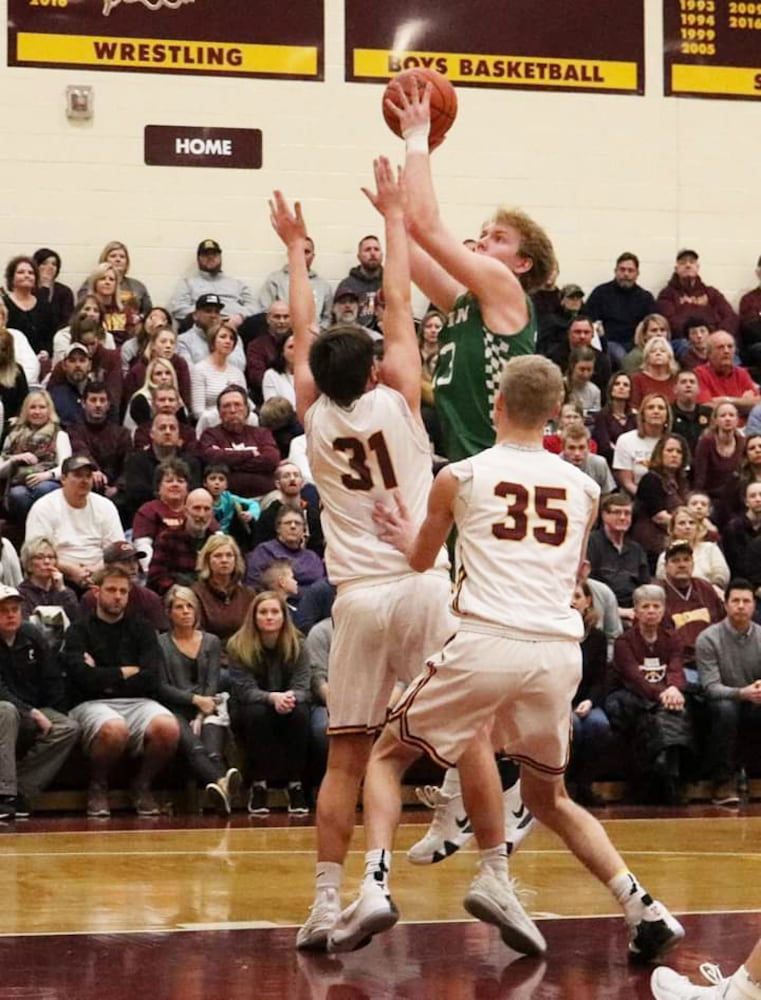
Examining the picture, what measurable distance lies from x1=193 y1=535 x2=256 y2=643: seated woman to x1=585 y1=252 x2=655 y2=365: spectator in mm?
6268

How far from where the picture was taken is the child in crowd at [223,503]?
13.1m

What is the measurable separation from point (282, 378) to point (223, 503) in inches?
92.8

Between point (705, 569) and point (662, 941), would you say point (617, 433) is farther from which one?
point (662, 941)

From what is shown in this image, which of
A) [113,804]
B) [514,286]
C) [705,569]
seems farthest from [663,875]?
[705,569]

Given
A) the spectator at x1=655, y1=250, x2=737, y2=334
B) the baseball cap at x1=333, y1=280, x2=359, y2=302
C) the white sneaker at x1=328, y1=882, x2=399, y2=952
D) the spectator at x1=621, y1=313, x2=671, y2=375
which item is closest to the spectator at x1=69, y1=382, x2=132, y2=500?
the baseball cap at x1=333, y1=280, x2=359, y2=302

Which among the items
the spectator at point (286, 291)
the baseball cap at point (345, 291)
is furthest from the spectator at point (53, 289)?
the baseball cap at point (345, 291)

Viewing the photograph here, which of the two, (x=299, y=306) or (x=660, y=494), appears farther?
(x=660, y=494)

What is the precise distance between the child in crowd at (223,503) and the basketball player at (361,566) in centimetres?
695

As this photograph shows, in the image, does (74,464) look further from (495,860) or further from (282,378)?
(495,860)

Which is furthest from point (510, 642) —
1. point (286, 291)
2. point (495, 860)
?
point (286, 291)

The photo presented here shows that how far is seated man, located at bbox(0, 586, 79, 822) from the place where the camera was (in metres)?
10.5

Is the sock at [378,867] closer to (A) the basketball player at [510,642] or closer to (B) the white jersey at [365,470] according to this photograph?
(A) the basketball player at [510,642]

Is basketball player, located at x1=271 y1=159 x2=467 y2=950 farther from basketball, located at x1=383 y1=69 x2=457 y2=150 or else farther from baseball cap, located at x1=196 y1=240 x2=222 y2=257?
baseball cap, located at x1=196 y1=240 x2=222 y2=257

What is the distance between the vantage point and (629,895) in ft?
18.8
